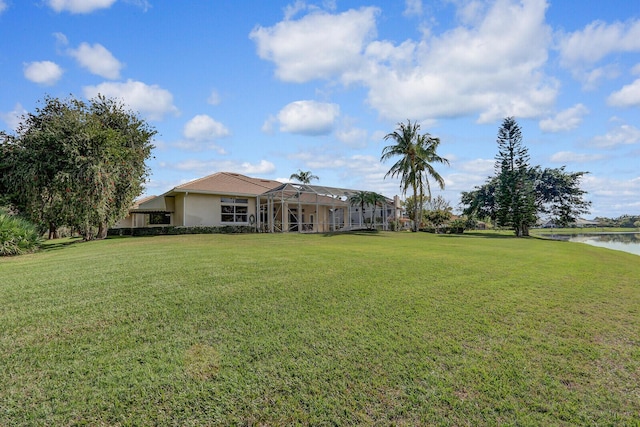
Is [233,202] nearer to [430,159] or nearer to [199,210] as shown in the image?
[199,210]

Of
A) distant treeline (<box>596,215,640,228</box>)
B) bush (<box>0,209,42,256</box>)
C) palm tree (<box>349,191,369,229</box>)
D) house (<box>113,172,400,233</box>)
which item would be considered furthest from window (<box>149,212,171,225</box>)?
distant treeline (<box>596,215,640,228</box>)

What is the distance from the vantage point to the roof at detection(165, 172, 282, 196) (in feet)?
73.9

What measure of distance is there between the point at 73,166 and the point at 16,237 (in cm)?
590

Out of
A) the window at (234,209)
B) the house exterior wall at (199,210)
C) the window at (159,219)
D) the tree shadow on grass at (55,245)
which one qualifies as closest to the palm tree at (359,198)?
the window at (234,209)

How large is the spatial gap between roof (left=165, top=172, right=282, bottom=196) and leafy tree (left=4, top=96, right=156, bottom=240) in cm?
357

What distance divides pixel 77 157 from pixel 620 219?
274 ft

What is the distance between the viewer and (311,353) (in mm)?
3539

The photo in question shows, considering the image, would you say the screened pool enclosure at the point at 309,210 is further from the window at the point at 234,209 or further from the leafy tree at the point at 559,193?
the leafy tree at the point at 559,193

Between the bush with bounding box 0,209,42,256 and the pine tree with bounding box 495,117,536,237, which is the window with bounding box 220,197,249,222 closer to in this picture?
the bush with bounding box 0,209,42,256

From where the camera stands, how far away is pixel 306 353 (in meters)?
3.54

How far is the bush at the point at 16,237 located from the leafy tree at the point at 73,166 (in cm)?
379

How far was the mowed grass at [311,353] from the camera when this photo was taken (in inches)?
107

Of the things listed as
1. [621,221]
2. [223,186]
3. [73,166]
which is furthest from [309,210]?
[621,221]

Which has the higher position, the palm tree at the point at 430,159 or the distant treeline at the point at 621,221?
the palm tree at the point at 430,159
